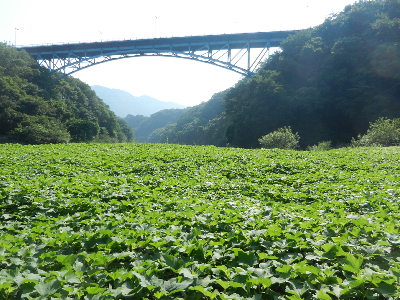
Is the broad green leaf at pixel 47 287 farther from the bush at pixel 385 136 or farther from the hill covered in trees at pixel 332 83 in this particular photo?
the hill covered in trees at pixel 332 83

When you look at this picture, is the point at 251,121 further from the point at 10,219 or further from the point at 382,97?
the point at 10,219

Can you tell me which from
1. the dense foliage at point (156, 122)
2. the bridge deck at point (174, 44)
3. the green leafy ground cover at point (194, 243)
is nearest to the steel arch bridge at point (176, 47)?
the bridge deck at point (174, 44)

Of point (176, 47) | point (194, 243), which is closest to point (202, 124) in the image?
point (176, 47)

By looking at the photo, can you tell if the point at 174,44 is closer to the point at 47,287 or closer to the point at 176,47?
the point at 176,47

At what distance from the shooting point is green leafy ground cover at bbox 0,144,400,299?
204 centimetres

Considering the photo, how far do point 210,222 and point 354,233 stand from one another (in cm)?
177

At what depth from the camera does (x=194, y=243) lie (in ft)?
9.15

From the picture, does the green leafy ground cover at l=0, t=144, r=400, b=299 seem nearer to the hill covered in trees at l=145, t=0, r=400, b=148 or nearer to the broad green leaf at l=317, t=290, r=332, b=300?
the broad green leaf at l=317, t=290, r=332, b=300

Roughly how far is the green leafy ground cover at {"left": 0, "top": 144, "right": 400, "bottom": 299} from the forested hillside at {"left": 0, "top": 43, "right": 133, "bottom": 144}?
3258cm

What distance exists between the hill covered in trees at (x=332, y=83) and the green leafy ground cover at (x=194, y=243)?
25.3 meters

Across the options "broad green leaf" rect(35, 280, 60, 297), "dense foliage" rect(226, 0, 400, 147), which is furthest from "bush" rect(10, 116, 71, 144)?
"broad green leaf" rect(35, 280, 60, 297)

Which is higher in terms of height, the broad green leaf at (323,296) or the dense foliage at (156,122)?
the broad green leaf at (323,296)

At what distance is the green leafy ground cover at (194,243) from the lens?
6.71 ft

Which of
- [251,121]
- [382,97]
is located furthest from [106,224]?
[382,97]
